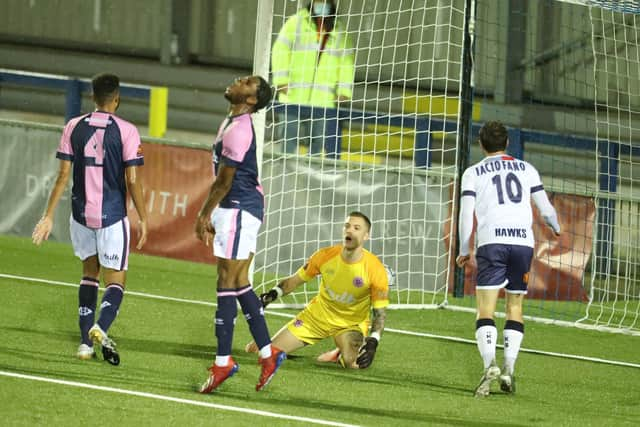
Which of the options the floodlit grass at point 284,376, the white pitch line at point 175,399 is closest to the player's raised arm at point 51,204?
the floodlit grass at point 284,376

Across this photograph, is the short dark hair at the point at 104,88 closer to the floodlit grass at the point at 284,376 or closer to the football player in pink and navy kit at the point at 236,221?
the football player in pink and navy kit at the point at 236,221

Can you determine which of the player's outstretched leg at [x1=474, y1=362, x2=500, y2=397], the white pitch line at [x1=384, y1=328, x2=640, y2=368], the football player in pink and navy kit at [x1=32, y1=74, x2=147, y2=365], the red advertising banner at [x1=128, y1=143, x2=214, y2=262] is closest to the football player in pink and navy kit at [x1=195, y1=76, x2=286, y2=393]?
the football player in pink and navy kit at [x1=32, y1=74, x2=147, y2=365]

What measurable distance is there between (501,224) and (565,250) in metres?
4.63

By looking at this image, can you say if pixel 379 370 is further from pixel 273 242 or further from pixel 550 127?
pixel 550 127

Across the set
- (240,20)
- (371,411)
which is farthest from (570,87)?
(371,411)

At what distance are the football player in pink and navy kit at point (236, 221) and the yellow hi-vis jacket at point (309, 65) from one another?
5.44 metres

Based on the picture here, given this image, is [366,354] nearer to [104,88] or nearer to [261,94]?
[261,94]

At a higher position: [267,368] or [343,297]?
[343,297]

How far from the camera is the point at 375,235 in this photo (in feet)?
44.3

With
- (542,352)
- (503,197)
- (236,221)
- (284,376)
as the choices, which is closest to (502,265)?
(503,197)

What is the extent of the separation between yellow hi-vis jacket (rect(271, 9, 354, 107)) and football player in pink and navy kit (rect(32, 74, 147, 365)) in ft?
15.9

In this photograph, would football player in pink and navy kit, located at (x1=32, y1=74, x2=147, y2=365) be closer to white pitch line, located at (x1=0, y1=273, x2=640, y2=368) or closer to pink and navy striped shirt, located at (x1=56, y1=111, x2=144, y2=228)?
pink and navy striped shirt, located at (x1=56, y1=111, x2=144, y2=228)

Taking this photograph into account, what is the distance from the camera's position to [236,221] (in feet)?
26.8

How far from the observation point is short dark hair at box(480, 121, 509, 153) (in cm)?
889
